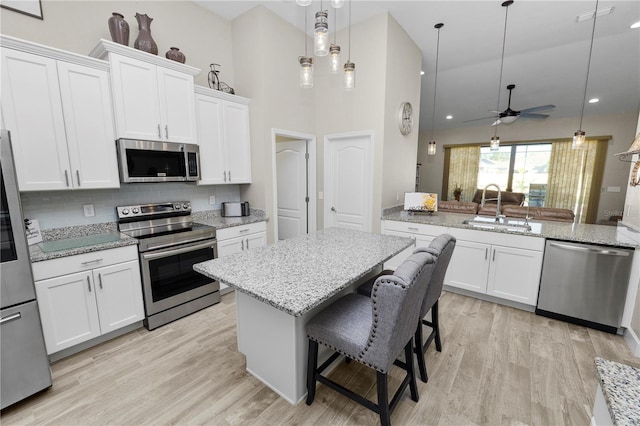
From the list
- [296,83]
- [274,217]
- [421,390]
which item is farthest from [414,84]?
[421,390]

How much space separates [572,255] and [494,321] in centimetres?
96

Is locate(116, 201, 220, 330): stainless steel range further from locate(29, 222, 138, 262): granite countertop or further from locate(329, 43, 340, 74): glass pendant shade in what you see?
locate(329, 43, 340, 74): glass pendant shade

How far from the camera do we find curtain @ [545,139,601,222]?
6.87 metres

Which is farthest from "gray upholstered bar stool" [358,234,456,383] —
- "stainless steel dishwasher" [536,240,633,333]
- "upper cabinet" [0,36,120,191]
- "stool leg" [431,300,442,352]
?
"upper cabinet" [0,36,120,191]

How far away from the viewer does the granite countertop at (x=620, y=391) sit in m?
0.79

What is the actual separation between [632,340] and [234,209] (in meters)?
4.17

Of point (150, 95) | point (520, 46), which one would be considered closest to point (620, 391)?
point (150, 95)

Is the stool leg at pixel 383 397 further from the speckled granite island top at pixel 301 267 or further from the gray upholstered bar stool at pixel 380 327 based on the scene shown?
the speckled granite island top at pixel 301 267

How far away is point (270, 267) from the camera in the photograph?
165 cm

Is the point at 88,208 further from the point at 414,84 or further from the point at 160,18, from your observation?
the point at 414,84

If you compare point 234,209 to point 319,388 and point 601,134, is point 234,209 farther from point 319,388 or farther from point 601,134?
point 601,134

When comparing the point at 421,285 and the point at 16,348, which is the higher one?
the point at 421,285

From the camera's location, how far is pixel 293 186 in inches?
170

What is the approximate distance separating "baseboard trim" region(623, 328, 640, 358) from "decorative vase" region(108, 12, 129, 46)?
204 inches
